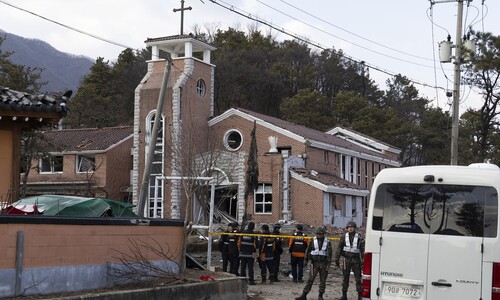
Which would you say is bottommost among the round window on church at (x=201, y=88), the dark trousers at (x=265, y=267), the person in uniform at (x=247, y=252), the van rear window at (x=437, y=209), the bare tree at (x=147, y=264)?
the dark trousers at (x=265, y=267)

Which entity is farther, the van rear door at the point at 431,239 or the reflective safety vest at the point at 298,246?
the reflective safety vest at the point at 298,246

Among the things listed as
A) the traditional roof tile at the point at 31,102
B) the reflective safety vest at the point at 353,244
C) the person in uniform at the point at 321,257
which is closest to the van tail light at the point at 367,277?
the reflective safety vest at the point at 353,244

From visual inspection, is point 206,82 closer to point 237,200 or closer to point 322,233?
point 237,200

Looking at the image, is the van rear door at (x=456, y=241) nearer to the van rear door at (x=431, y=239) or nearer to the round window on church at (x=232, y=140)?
the van rear door at (x=431, y=239)

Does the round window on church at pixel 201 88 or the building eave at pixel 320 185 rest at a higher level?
the round window on church at pixel 201 88

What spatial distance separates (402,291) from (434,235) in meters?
1.05

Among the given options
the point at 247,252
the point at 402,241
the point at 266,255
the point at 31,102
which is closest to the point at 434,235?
the point at 402,241

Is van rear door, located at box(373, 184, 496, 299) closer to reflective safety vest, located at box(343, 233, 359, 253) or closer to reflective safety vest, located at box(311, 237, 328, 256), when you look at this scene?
reflective safety vest, located at box(343, 233, 359, 253)

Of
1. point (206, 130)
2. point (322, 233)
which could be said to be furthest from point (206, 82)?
point (322, 233)

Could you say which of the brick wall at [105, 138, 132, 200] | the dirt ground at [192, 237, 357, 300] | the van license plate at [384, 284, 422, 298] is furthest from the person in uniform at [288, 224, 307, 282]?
the brick wall at [105, 138, 132, 200]

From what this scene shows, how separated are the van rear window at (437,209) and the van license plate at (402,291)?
0.90 m

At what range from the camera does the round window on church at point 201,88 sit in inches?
1833

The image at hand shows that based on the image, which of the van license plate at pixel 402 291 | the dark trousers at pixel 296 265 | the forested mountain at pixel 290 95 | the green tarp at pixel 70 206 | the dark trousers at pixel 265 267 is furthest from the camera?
the forested mountain at pixel 290 95

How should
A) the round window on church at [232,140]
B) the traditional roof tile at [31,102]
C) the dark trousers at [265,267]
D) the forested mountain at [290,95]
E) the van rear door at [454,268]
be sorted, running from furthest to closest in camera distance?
the forested mountain at [290,95] → the round window on church at [232,140] → the dark trousers at [265,267] → the traditional roof tile at [31,102] → the van rear door at [454,268]
